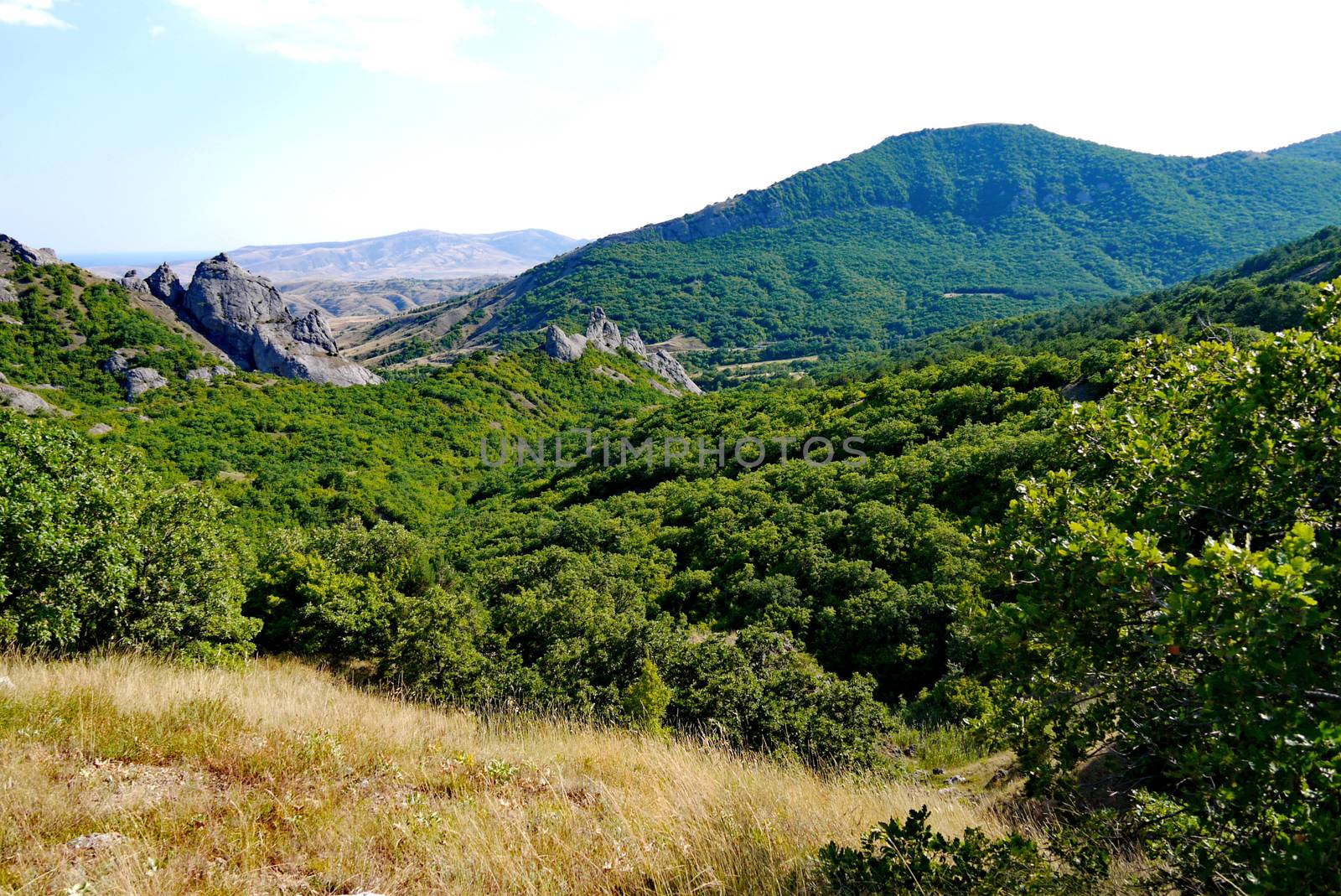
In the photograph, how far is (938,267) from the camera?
7032 inches

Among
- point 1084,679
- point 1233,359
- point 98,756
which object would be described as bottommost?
point 98,756

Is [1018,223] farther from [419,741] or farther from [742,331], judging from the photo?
[419,741]

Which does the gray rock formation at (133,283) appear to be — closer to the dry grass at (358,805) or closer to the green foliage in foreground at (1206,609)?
the dry grass at (358,805)

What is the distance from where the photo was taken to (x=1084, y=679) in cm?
534

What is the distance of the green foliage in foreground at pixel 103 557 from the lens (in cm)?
1010

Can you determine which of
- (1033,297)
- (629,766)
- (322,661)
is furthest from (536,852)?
(1033,297)

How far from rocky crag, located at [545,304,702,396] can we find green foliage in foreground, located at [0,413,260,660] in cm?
6616

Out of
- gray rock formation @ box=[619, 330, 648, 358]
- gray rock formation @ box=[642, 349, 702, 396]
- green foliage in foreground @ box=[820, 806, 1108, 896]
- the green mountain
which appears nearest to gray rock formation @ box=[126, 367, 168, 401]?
gray rock formation @ box=[619, 330, 648, 358]

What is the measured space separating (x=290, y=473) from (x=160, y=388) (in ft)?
67.4

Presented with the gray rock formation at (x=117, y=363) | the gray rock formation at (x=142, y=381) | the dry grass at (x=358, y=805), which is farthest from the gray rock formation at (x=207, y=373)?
the dry grass at (x=358, y=805)

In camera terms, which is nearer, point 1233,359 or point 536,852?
point 536,852

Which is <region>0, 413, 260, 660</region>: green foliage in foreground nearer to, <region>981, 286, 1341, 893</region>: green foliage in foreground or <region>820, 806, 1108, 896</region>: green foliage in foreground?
<region>820, 806, 1108, 896</region>: green foliage in foreground

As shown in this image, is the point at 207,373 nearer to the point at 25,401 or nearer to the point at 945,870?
the point at 25,401

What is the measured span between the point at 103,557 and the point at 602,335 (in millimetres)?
82700
